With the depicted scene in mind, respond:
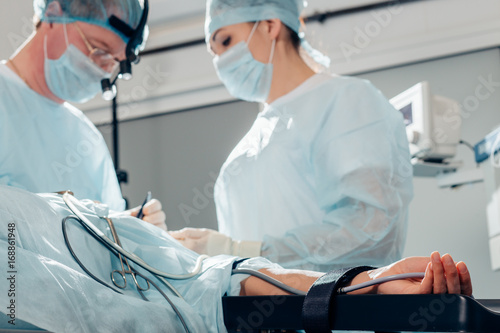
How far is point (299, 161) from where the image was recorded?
1433mm

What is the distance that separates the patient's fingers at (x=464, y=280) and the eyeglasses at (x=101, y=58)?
1.42 meters

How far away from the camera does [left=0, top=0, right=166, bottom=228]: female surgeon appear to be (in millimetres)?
1599

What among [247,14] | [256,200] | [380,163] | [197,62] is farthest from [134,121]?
[380,163]

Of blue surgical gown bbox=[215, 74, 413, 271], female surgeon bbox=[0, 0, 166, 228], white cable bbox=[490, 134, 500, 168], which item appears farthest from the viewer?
white cable bbox=[490, 134, 500, 168]

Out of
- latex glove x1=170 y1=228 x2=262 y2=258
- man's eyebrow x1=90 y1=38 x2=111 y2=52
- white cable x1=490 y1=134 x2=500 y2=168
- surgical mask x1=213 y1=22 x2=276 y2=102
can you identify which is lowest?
latex glove x1=170 y1=228 x2=262 y2=258

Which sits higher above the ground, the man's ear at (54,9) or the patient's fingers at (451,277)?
the man's ear at (54,9)

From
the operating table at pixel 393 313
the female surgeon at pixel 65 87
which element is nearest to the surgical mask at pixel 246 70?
the female surgeon at pixel 65 87

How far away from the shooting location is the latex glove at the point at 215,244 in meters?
1.30

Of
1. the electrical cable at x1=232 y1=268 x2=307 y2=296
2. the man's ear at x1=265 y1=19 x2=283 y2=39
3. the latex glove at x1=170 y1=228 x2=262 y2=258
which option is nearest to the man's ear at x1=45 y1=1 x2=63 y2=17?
the man's ear at x1=265 y1=19 x2=283 y2=39

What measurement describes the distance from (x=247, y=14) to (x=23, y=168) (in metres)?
0.81

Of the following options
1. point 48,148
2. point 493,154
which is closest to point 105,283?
point 48,148

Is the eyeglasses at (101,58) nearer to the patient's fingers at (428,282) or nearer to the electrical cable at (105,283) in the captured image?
the electrical cable at (105,283)

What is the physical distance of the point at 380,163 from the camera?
129cm

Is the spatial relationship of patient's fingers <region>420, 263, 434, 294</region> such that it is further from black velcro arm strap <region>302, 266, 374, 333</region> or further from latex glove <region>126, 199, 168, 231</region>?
latex glove <region>126, 199, 168, 231</region>
